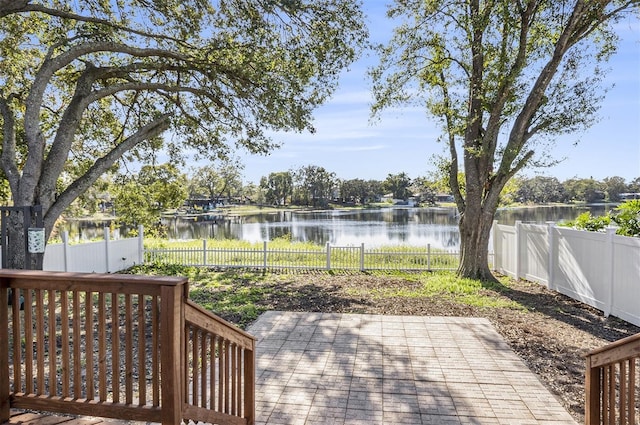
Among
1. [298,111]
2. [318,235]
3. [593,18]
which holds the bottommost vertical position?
[318,235]

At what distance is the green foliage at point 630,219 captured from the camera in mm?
6234

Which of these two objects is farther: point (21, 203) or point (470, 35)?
point (470, 35)

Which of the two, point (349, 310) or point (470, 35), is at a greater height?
point (470, 35)

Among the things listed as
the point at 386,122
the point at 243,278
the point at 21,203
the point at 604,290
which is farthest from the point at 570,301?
the point at 21,203

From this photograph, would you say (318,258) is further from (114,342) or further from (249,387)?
(114,342)

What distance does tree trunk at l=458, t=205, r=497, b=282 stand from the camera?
29.8 feet

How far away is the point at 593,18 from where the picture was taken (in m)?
7.45

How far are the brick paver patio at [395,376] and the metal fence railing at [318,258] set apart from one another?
4973 mm

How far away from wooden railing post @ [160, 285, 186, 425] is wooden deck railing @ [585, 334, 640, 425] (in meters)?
2.31

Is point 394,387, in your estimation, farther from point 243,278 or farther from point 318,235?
point 318,235

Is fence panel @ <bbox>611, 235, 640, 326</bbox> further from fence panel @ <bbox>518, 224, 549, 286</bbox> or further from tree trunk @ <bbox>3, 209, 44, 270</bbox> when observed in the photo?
tree trunk @ <bbox>3, 209, 44, 270</bbox>

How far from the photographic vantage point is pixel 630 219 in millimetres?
6316

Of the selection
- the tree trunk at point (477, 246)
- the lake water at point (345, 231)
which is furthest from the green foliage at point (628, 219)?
the lake water at point (345, 231)

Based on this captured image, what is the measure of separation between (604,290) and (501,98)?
160 inches
